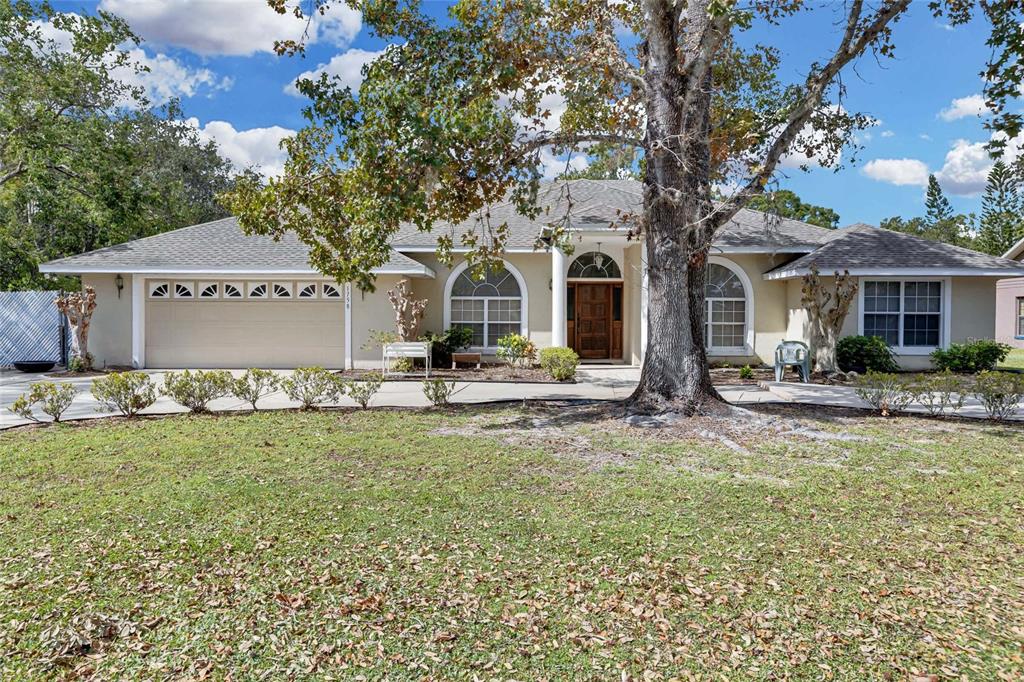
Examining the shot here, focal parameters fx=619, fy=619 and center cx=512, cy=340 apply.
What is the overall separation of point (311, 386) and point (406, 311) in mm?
5807

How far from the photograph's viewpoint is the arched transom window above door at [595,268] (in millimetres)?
16969

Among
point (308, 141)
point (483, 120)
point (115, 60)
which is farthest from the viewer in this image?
point (115, 60)

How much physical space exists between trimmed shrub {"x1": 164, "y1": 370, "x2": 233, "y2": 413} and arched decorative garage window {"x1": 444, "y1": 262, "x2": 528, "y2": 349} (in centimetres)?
755

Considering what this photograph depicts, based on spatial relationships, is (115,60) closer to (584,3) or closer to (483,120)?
(584,3)

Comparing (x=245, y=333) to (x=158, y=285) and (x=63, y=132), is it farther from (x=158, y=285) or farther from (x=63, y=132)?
(x=63, y=132)

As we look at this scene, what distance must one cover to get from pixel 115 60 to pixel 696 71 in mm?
20134

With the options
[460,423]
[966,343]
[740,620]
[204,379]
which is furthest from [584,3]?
[966,343]

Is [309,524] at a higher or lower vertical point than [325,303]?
lower

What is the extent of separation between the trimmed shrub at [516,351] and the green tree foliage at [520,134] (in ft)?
18.7

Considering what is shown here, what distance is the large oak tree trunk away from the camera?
883 cm

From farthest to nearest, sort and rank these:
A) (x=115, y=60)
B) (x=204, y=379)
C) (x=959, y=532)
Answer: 1. (x=115, y=60)
2. (x=204, y=379)
3. (x=959, y=532)

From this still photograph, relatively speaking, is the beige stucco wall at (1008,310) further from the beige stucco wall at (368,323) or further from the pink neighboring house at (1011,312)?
the beige stucco wall at (368,323)

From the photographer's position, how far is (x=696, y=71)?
340 inches

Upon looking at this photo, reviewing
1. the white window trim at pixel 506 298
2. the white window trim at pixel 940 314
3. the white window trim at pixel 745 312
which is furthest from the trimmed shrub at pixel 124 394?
the white window trim at pixel 940 314
